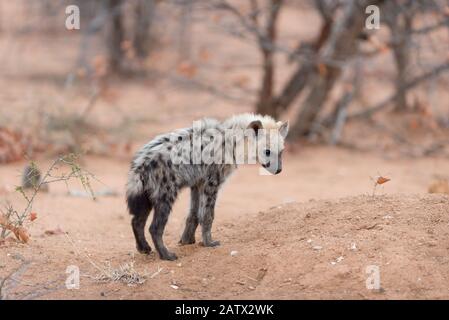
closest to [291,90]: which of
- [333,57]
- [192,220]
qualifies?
[333,57]

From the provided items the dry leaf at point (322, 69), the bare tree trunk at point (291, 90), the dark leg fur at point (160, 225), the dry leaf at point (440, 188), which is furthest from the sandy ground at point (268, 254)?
the bare tree trunk at point (291, 90)

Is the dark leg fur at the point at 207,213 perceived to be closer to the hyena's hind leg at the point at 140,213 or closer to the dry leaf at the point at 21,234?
the hyena's hind leg at the point at 140,213

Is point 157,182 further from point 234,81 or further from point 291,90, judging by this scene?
point 234,81

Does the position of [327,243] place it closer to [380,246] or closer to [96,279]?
[380,246]

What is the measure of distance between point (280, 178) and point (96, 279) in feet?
19.9

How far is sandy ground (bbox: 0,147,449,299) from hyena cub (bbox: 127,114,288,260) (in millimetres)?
285

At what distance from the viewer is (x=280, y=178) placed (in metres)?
11.0

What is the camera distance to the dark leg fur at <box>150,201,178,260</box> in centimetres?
585

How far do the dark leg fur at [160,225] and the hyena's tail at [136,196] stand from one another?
5.2 inches

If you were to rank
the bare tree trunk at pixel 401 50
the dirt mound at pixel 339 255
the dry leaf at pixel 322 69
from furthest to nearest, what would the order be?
the bare tree trunk at pixel 401 50 < the dry leaf at pixel 322 69 < the dirt mound at pixel 339 255

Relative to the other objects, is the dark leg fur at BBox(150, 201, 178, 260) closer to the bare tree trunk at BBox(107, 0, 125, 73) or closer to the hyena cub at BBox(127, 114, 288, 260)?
the hyena cub at BBox(127, 114, 288, 260)

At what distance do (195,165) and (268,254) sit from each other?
107 cm

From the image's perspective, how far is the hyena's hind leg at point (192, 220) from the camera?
21.1ft

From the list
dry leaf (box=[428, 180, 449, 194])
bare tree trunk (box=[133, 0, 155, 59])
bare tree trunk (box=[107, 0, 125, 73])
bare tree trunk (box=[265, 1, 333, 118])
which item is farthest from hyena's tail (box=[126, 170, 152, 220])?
bare tree trunk (box=[107, 0, 125, 73])
